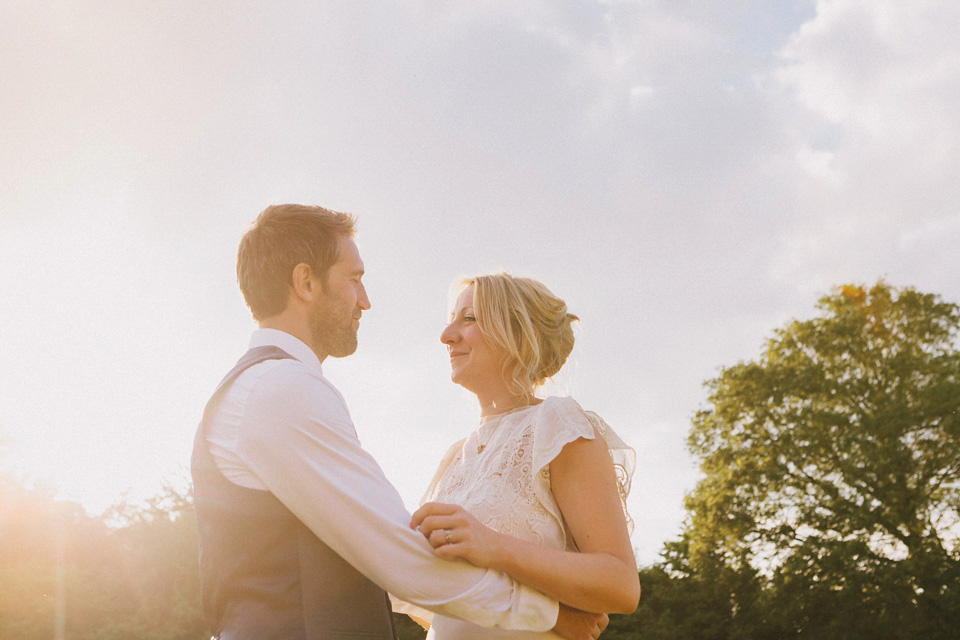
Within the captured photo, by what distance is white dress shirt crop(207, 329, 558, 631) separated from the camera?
2.30 metres

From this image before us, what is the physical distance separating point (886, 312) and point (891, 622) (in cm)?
855

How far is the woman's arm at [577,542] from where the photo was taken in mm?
2408

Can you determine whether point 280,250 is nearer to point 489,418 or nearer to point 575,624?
point 489,418

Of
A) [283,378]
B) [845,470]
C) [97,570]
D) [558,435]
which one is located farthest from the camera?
[845,470]

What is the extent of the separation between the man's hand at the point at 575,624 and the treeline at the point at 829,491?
53.6ft

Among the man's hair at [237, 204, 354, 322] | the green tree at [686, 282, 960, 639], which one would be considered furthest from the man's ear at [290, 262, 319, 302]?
the green tree at [686, 282, 960, 639]

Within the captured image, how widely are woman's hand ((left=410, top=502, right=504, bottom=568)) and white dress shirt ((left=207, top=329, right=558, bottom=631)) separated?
3cm

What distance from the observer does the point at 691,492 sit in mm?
24078

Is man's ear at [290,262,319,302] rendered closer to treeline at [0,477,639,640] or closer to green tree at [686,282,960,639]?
treeline at [0,477,639,640]

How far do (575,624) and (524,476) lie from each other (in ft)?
2.44

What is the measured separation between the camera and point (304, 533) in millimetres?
2342

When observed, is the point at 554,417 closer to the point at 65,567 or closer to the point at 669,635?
the point at 65,567

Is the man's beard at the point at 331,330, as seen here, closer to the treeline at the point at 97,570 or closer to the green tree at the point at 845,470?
the treeline at the point at 97,570

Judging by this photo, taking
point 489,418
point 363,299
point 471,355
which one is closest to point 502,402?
point 489,418
